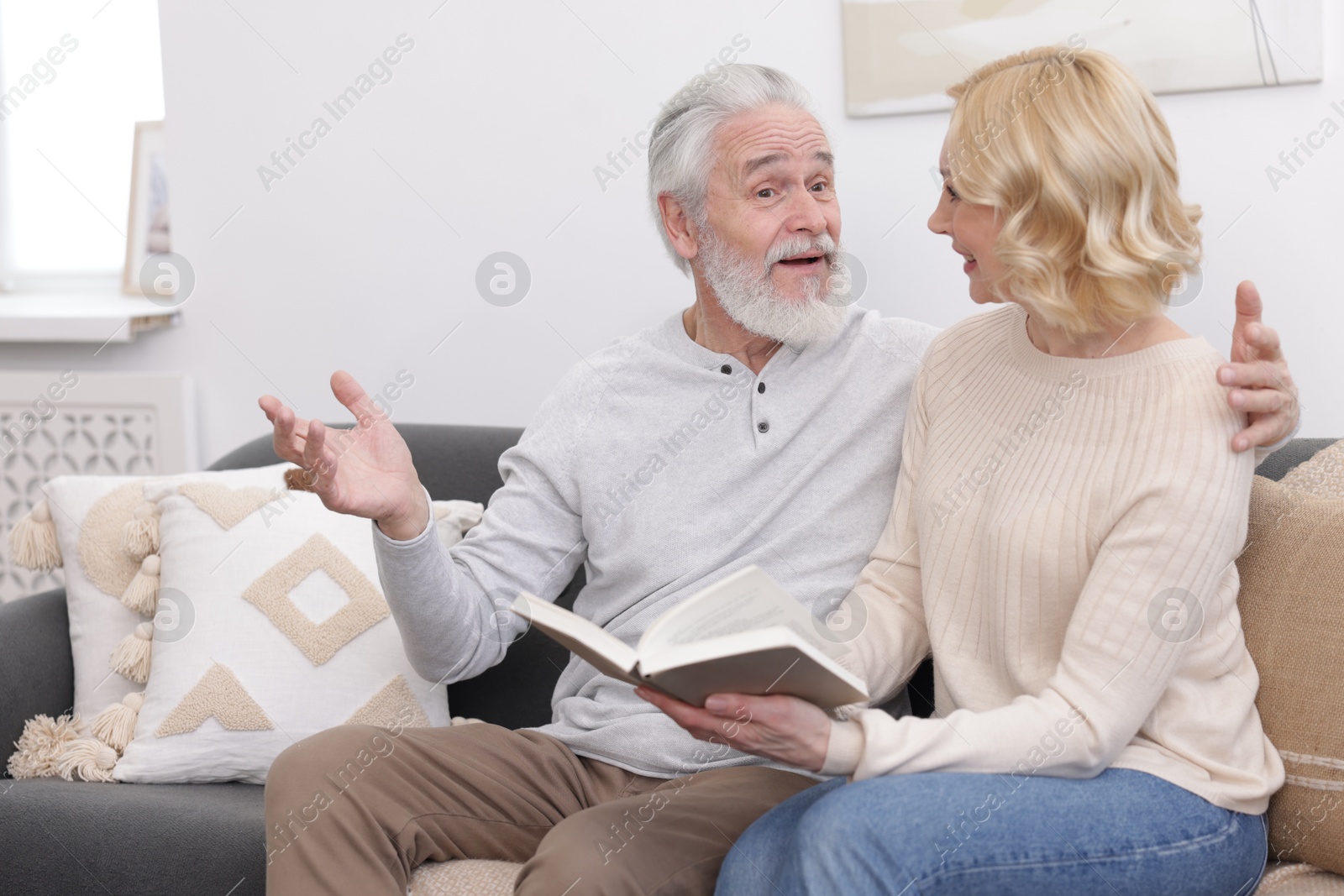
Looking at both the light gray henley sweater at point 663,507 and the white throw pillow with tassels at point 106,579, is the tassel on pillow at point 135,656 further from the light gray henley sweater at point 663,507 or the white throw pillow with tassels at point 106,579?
the light gray henley sweater at point 663,507

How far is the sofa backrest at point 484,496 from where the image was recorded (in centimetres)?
199

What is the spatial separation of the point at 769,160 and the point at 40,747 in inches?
56.0

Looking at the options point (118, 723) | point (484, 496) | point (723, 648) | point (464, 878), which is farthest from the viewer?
point (484, 496)

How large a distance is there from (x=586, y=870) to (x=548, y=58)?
1.58 meters

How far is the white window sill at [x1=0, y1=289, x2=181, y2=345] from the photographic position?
2.59 m

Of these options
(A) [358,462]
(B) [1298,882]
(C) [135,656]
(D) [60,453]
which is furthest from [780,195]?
(D) [60,453]

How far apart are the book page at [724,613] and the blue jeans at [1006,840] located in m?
0.19

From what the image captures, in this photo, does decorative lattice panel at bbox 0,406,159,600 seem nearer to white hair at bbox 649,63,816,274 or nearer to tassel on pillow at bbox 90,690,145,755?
tassel on pillow at bbox 90,690,145,755

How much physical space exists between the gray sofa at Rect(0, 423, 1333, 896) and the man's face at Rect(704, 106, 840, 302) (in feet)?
2.07

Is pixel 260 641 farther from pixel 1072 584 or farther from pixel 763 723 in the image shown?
pixel 1072 584

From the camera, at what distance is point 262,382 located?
2605 mm

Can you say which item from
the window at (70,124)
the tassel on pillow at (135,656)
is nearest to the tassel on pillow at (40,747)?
the tassel on pillow at (135,656)

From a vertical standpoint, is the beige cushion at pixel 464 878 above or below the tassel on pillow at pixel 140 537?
below

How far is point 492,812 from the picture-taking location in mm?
1528
